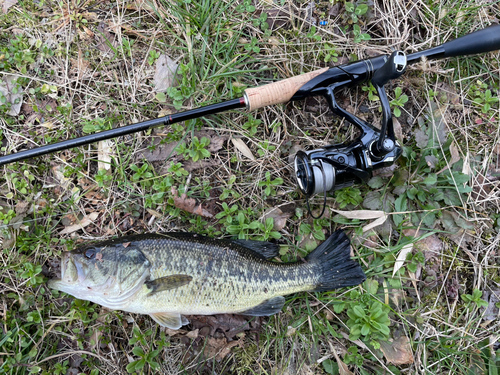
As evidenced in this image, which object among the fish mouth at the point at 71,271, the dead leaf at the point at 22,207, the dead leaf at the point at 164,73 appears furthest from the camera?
the dead leaf at the point at 164,73

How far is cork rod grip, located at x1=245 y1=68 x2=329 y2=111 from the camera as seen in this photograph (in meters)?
2.89

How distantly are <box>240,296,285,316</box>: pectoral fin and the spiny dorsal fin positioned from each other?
39cm

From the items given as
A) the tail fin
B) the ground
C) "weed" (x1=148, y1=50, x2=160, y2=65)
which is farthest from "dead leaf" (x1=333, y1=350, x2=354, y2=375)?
"weed" (x1=148, y1=50, x2=160, y2=65)

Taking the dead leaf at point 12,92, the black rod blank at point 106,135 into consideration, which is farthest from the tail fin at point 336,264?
the dead leaf at point 12,92

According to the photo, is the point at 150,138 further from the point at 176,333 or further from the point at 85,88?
the point at 176,333

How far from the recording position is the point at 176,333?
3.23 m

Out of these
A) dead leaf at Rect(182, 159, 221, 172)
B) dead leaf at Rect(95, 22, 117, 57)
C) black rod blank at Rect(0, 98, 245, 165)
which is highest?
dead leaf at Rect(95, 22, 117, 57)

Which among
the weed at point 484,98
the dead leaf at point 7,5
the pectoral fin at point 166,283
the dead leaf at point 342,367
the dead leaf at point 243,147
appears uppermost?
the dead leaf at point 7,5

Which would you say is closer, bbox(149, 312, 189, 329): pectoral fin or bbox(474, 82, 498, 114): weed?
bbox(149, 312, 189, 329): pectoral fin

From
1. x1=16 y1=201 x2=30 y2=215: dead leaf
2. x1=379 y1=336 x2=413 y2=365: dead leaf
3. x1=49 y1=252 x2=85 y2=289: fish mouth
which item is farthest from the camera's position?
x1=16 y1=201 x2=30 y2=215: dead leaf

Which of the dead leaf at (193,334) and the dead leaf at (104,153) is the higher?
the dead leaf at (104,153)

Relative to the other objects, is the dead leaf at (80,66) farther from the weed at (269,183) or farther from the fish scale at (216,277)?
the weed at (269,183)

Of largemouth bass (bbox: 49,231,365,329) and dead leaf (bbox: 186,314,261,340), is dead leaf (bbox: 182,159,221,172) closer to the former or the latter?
largemouth bass (bbox: 49,231,365,329)

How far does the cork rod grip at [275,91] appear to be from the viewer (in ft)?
9.48
